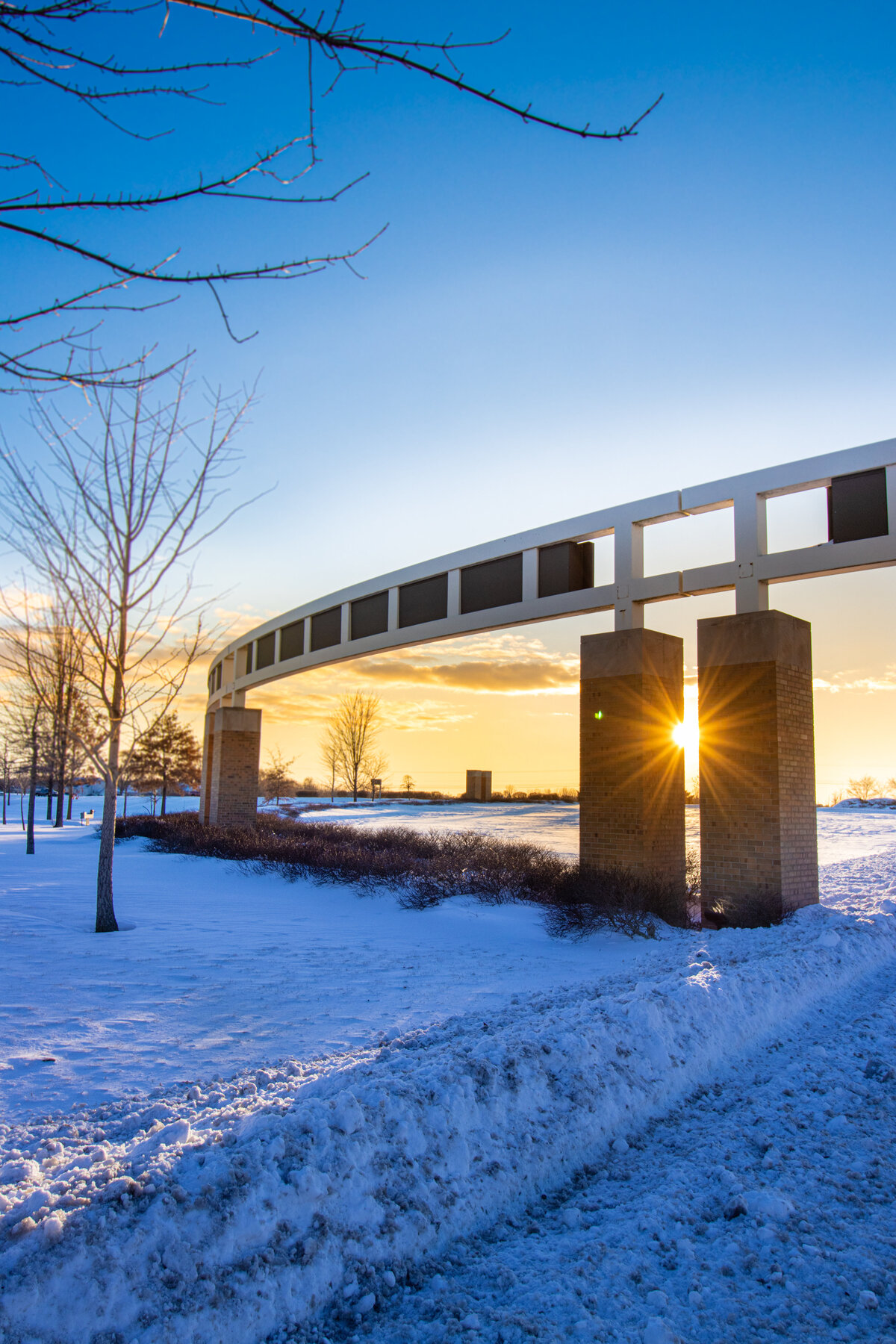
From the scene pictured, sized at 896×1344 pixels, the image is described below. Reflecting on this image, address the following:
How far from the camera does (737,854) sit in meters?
10.1

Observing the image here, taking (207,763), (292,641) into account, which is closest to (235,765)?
(207,763)

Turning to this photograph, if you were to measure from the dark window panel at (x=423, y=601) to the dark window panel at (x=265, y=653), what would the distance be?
22.3ft

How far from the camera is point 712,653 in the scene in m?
10.7

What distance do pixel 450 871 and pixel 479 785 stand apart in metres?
34.6

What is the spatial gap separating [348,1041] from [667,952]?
4.45 metres

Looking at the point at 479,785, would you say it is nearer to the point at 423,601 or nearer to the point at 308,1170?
the point at 423,601

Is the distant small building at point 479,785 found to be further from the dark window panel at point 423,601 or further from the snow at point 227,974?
the snow at point 227,974

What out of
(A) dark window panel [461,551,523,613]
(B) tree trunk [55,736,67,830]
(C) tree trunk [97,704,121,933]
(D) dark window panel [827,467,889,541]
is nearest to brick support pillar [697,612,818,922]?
(D) dark window panel [827,467,889,541]

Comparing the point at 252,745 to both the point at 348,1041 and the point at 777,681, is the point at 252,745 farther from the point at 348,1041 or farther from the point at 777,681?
the point at 348,1041

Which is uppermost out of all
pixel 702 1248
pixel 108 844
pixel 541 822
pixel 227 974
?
pixel 108 844

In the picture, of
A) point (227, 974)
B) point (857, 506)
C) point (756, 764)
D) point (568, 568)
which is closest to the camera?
point (227, 974)

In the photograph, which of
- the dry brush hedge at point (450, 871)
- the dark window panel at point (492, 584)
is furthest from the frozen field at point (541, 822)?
the dark window panel at point (492, 584)

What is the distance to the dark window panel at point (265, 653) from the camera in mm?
21438

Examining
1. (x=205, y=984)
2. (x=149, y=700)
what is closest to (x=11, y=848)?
(x=149, y=700)
